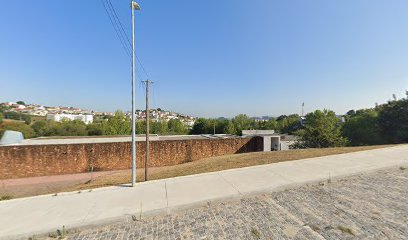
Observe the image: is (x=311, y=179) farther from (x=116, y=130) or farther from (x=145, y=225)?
(x=116, y=130)

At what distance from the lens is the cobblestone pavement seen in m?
4.00

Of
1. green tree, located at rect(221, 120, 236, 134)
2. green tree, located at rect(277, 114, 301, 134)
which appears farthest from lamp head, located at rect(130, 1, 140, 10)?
green tree, located at rect(277, 114, 301, 134)

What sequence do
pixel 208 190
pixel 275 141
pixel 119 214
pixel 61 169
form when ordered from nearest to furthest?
pixel 119 214, pixel 208 190, pixel 61 169, pixel 275 141

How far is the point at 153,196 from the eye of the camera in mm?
6105

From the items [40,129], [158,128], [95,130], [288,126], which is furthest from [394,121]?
[40,129]

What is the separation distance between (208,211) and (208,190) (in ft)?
4.15

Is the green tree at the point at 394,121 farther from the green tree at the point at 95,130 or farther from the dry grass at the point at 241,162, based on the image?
the green tree at the point at 95,130

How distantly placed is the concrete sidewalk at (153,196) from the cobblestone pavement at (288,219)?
0.35 metres

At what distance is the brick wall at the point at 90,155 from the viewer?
1784 centimetres

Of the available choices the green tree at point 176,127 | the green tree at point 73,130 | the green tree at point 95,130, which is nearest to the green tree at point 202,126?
the green tree at point 176,127

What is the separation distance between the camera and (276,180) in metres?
6.93

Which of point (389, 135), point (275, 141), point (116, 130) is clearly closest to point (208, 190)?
point (275, 141)

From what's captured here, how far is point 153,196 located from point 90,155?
16.6m

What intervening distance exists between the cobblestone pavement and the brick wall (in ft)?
56.2
